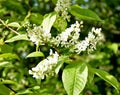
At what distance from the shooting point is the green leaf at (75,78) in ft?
4.82

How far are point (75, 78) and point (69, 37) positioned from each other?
0.81 ft

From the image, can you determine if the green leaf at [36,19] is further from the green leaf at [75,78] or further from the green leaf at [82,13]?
the green leaf at [75,78]

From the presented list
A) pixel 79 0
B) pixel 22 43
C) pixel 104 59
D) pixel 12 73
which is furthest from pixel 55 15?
pixel 104 59

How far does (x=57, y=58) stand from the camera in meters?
1.59

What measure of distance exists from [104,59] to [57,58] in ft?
6.85

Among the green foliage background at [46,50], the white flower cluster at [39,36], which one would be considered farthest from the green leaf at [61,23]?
A: the green foliage background at [46,50]

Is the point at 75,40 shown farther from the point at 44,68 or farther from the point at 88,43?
the point at 44,68

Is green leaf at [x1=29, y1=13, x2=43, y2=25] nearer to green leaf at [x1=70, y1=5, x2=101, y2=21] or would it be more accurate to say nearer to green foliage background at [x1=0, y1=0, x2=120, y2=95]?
green foliage background at [x1=0, y1=0, x2=120, y2=95]

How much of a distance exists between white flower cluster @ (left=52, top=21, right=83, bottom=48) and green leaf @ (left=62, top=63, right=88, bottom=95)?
0.42ft

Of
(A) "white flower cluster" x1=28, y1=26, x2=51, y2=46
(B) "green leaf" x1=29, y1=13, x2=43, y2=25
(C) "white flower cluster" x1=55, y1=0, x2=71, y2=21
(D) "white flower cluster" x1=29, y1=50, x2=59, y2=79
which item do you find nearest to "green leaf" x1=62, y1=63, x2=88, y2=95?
(D) "white flower cluster" x1=29, y1=50, x2=59, y2=79

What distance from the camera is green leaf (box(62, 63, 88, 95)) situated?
147 centimetres

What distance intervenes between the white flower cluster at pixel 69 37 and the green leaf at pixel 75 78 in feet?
0.42

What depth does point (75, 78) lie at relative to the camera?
1.53 metres

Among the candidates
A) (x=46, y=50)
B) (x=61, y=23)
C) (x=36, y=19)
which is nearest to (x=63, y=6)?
(x=61, y=23)
